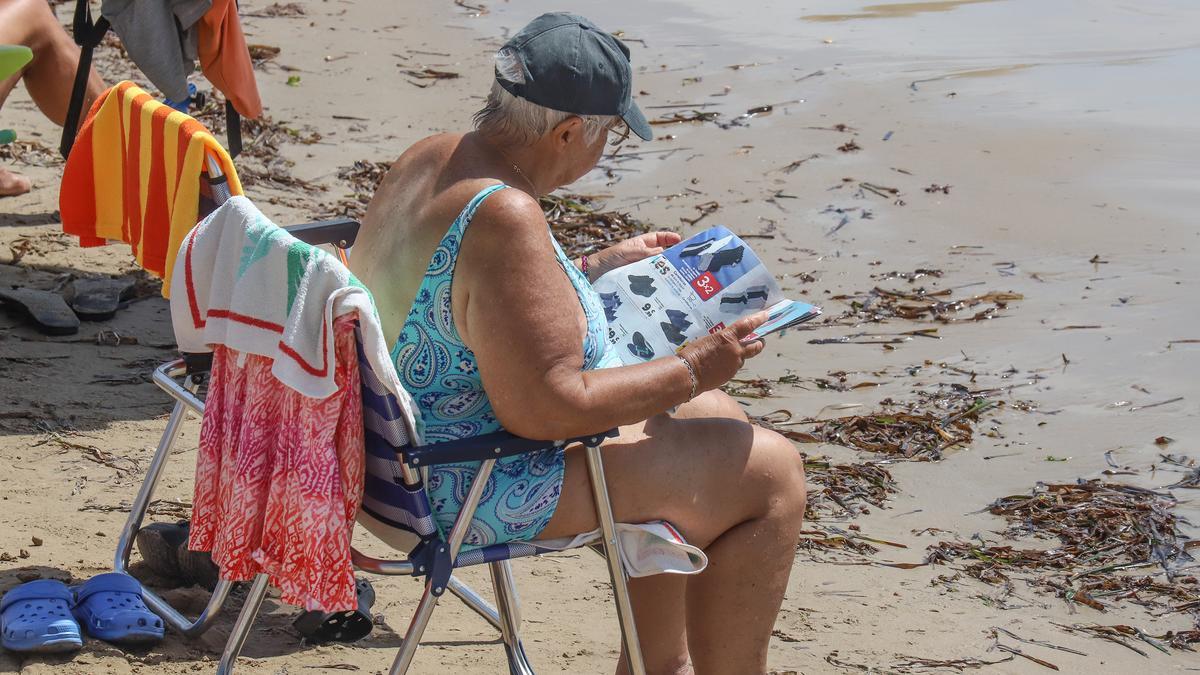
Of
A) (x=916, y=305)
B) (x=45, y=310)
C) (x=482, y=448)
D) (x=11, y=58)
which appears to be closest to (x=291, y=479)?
(x=482, y=448)

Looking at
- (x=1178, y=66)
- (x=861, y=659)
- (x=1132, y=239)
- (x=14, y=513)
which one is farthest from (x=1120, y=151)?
(x=14, y=513)

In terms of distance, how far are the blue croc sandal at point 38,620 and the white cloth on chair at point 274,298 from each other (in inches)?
33.0

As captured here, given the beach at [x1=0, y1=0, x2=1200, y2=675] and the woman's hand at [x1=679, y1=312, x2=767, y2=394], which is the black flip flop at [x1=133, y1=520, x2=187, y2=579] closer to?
the beach at [x1=0, y1=0, x2=1200, y2=675]

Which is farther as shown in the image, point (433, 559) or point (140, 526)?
point (140, 526)

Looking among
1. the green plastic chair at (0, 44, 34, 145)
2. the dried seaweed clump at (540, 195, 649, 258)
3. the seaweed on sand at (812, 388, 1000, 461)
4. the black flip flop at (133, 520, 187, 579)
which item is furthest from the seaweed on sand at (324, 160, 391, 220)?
the green plastic chair at (0, 44, 34, 145)

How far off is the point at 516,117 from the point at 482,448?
0.64 meters

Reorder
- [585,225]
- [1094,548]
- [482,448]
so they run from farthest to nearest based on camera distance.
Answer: [585,225]
[1094,548]
[482,448]

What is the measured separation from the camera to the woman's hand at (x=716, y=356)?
2.61 meters

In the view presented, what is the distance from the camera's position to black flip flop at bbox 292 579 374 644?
10.4 ft

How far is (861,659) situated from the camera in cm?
337

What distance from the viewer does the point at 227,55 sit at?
4.80 metres

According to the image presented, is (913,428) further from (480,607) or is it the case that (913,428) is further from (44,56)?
(44,56)

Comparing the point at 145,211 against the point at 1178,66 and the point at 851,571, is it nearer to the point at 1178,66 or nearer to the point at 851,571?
the point at 851,571

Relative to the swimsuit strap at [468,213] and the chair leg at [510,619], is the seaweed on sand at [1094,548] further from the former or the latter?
the swimsuit strap at [468,213]
